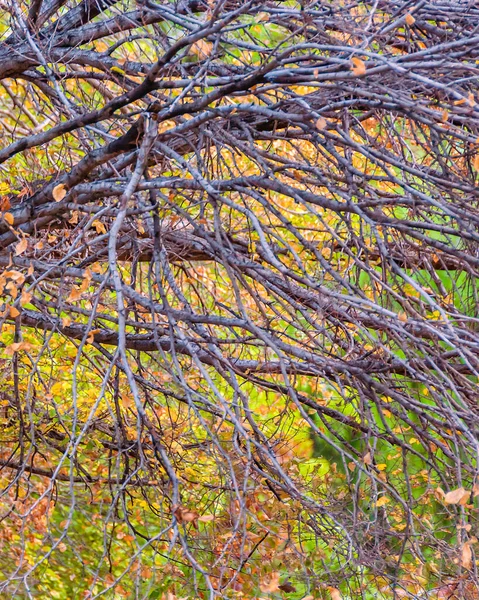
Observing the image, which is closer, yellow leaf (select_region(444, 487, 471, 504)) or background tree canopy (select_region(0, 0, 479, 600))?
yellow leaf (select_region(444, 487, 471, 504))

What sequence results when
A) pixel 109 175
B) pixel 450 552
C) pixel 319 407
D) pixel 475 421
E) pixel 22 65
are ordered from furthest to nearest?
pixel 22 65 → pixel 319 407 → pixel 109 175 → pixel 450 552 → pixel 475 421

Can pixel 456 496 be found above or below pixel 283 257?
below

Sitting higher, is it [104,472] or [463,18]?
[463,18]

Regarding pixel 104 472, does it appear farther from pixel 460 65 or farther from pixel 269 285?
pixel 460 65

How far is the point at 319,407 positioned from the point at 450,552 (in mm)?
1134

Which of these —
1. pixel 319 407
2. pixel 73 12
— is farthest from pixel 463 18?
pixel 73 12

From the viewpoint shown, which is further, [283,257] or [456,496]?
[283,257]

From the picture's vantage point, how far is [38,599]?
7.83 m

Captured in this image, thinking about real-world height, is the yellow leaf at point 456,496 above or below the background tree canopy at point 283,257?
below

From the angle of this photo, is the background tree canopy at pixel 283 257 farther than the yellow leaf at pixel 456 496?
Yes

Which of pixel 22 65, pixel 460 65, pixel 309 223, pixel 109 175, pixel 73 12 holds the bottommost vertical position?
pixel 460 65

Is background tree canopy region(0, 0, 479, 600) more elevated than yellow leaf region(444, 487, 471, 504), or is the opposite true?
background tree canopy region(0, 0, 479, 600)

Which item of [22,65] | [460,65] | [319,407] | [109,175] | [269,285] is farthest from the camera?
[22,65]

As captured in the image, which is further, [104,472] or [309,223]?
[309,223]
